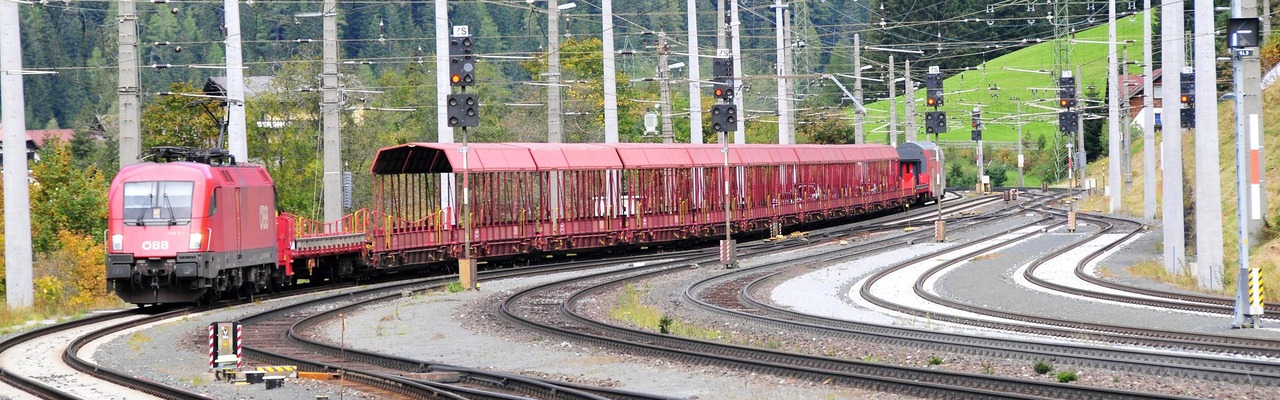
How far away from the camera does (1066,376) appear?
14688mm

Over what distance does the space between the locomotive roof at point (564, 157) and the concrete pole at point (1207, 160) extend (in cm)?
1708

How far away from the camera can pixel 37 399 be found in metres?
15.3

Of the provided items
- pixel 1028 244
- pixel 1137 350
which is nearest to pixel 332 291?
pixel 1137 350

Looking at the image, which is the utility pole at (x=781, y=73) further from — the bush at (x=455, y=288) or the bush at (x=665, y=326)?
the bush at (x=665, y=326)

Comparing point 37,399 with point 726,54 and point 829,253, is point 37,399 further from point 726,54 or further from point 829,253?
point 829,253

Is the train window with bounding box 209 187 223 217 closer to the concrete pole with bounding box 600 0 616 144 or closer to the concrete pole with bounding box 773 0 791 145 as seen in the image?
the concrete pole with bounding box 600 0 616 144

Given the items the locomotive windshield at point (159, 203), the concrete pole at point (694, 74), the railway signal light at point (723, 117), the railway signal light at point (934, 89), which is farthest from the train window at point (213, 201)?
the railway signal light at point (934, 89)

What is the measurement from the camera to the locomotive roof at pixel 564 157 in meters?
36.5

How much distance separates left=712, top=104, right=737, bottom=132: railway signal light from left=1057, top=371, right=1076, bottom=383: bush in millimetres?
21420

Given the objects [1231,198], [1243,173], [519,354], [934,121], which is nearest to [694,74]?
[934,121]

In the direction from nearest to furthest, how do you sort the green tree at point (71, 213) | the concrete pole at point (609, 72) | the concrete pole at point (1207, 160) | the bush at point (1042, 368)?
the bush at point (1042, 368) → the concrete pole at point (1207, 160) → the green tree at point (71, 213) → the concrete pole at point (609, 72)

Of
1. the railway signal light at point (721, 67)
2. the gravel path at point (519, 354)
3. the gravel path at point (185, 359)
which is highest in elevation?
the railway signal light at point (721, 67)

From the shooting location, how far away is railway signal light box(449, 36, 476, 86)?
29328mm

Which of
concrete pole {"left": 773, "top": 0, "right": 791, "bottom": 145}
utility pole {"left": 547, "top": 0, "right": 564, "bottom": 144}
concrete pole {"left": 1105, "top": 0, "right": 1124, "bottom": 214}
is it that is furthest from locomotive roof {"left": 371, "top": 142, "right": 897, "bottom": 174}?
concrete pole {"left": 1105, "top": 0, "right": 1124, "bottom": 214}
